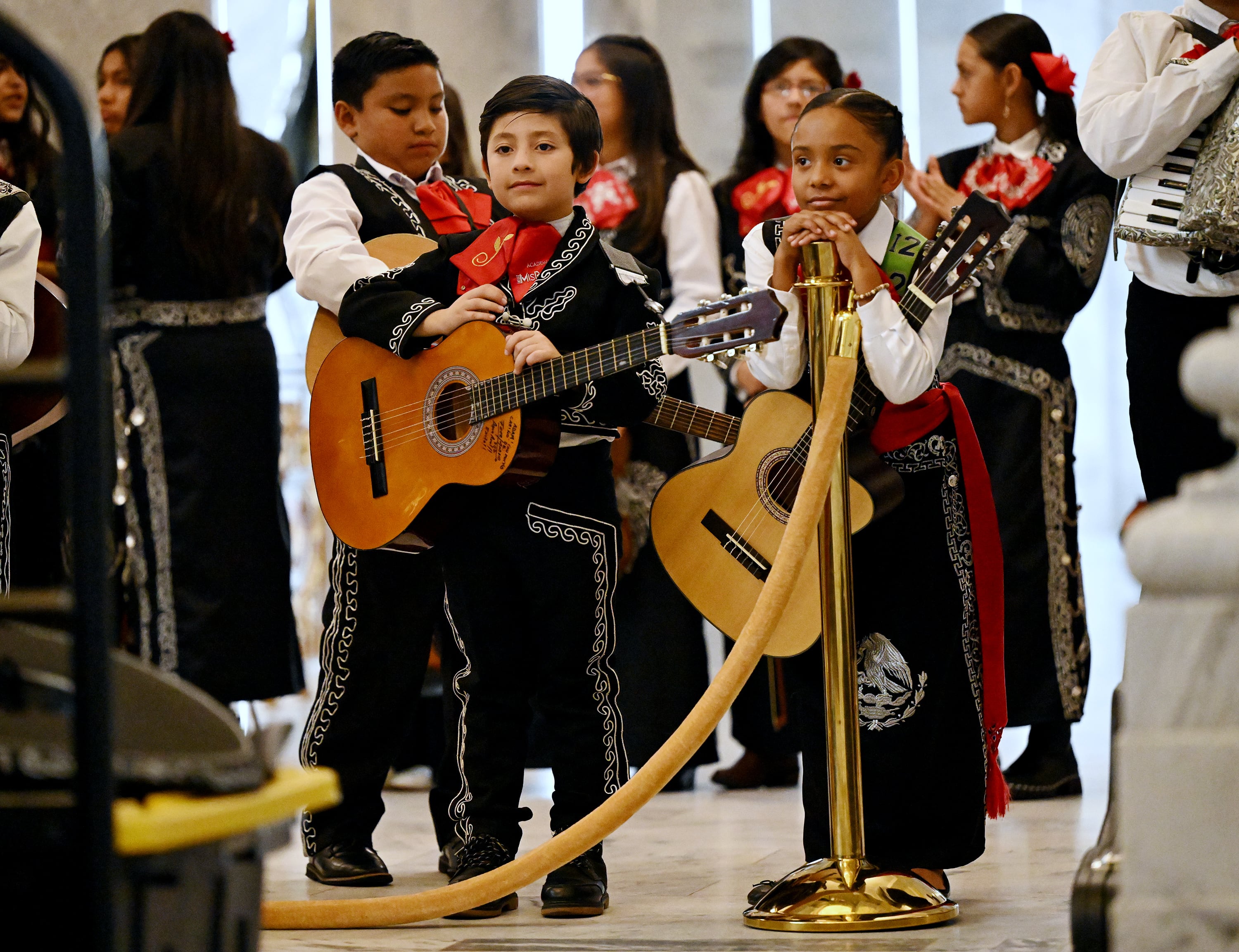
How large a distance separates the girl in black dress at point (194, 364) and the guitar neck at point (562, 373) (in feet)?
4.36

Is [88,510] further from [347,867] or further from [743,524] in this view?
[347,867]

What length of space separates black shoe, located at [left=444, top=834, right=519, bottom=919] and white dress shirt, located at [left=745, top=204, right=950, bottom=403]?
943 mm

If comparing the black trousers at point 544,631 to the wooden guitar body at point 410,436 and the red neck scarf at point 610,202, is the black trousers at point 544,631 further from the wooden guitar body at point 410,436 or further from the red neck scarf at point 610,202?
the red neck scarf at point 610,202

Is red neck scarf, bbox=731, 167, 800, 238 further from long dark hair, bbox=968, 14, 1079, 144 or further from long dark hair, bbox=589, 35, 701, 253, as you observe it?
long dark hair, bbox=968, 14, 1079, 144

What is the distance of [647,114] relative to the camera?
14.4ft

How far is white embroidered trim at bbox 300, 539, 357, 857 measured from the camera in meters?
3.14

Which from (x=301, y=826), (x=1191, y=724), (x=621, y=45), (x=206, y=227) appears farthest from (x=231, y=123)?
(x=1191, y=724)

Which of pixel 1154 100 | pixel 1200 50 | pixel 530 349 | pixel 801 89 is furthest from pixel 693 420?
pixel 801 89

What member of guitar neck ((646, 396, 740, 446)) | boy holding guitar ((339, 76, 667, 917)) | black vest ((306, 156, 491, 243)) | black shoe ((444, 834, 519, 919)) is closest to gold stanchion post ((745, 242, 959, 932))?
boy holding guitar ((339, 76, 667, 917))

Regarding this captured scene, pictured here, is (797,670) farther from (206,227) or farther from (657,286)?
(206,227)

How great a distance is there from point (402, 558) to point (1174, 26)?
74.6 inches

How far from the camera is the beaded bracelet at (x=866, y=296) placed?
2.65 metres

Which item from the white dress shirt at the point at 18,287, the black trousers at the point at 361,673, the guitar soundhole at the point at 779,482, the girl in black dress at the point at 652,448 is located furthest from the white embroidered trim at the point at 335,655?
the girl in black dress at the point at 652,448

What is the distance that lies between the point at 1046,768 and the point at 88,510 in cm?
312
